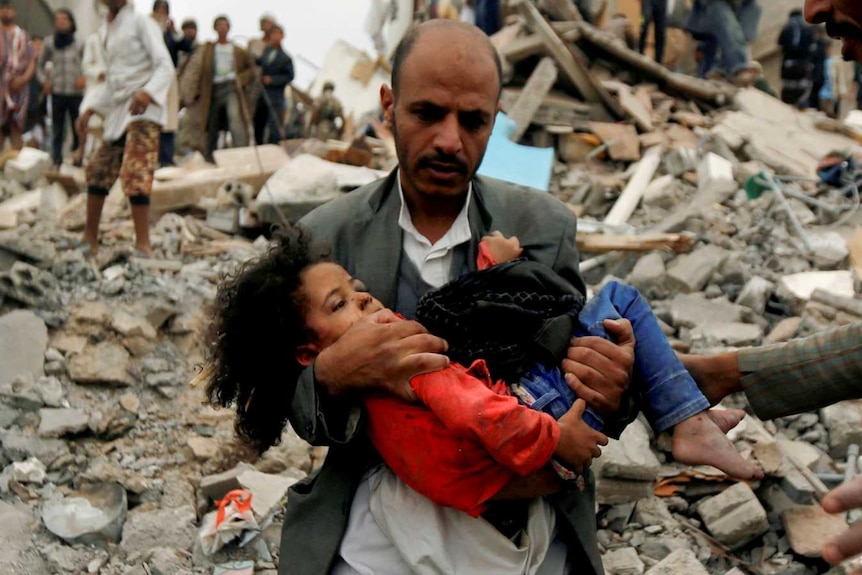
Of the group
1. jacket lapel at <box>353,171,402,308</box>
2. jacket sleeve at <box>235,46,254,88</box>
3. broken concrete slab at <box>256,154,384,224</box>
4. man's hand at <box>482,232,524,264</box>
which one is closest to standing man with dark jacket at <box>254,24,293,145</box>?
jacket sleeve at <box>235,46,254,88</box>

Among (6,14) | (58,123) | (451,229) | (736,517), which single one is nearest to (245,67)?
(58,123)

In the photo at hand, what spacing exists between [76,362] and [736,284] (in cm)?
439

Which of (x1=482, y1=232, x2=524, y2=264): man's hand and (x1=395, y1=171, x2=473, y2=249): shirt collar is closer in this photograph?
(x1=482, y1=232, x2=524, y2=264): man's hand

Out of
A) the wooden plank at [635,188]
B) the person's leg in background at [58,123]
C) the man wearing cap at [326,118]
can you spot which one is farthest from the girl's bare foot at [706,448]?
the man wearing cap at [326,118]

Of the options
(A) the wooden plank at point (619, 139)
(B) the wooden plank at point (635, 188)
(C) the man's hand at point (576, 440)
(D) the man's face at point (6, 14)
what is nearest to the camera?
(C) the man's hand at point (576, 440)

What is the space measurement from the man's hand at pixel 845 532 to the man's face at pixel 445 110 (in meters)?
1.10

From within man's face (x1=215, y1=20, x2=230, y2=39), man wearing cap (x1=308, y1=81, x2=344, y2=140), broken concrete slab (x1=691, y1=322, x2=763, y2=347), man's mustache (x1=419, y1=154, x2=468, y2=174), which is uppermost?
man's mustache (x1=419, y1=154, x2=468, y2=174)

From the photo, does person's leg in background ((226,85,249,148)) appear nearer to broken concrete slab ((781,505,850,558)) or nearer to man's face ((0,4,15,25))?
man's face ((0,4,15,25))

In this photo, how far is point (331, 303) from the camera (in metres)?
2.01

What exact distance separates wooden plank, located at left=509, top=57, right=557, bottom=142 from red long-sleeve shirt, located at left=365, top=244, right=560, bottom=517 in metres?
7.20

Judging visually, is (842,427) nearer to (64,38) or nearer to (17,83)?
(64,38)

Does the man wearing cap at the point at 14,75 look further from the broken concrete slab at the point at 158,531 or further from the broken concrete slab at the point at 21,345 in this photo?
the broken concrete slab at the point at 158,531

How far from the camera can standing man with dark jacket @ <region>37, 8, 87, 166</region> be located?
11.0m

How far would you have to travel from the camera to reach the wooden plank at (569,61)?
Answer: 9.42 metres
